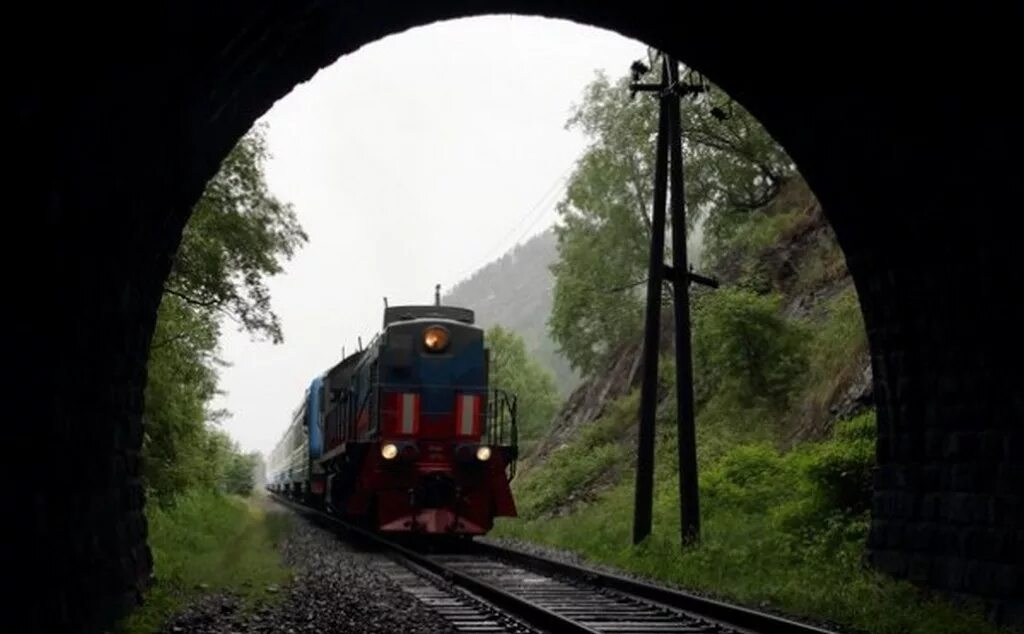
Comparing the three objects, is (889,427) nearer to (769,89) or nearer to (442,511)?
(769,89)

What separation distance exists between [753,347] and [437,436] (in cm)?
991

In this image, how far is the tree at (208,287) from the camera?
50.8 ft

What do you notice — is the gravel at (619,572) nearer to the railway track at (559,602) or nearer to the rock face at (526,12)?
the railway track at (559,602)

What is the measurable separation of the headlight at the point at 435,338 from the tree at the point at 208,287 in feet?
7.95

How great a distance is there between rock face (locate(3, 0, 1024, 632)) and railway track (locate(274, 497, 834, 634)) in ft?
6.40

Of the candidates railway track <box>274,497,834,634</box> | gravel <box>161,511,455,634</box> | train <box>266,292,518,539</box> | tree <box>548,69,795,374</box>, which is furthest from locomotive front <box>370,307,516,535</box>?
tree <box>548,69,795,374</box>

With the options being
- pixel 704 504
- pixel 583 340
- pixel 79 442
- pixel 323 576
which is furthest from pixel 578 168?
pixel 79 442

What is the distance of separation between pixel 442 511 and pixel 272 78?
8.83 metres

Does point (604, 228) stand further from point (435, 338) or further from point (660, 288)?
point (660, 288)

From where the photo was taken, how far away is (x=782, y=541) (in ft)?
44.5

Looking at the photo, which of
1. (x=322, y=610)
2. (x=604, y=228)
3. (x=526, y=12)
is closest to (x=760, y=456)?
(x=526, y=12)

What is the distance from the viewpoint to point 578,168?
4816 cm

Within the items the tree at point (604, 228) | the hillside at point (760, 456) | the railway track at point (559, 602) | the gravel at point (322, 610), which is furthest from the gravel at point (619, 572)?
the tree at point (604, 228)

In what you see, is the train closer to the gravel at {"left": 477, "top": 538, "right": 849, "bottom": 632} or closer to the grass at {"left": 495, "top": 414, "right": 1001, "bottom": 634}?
the gravel at {"left": 477, "top": 538, "right": 849, "bottom": 632}
